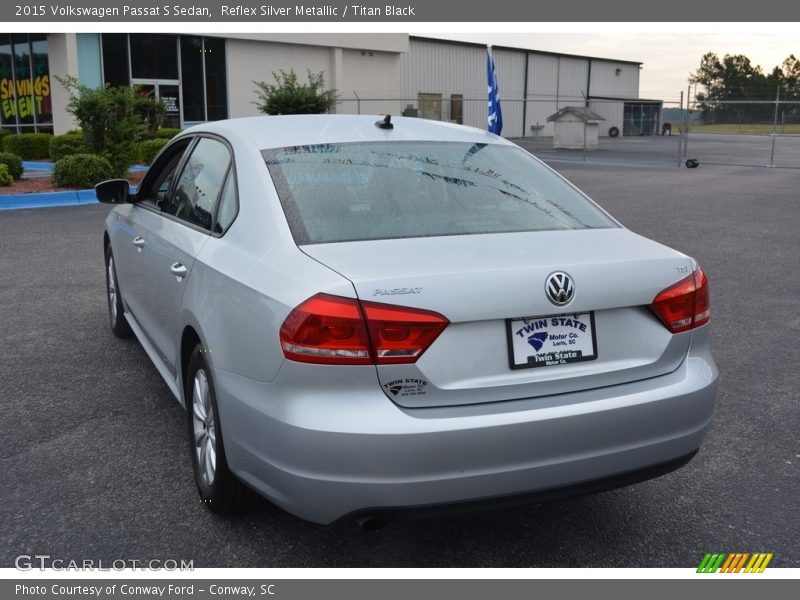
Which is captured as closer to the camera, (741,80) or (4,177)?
(4,177)

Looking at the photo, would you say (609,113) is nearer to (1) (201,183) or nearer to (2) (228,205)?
(1) (201,183)

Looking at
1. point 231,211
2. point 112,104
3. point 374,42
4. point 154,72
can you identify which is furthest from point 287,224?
point 374,42

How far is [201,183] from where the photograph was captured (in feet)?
13.4

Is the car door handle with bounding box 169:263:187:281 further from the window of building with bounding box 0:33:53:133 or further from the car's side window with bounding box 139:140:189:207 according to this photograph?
the window of building with bounding box 0:33:53:133

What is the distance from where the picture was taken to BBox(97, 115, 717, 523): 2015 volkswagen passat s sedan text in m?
2.68

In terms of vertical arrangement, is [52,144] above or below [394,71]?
below

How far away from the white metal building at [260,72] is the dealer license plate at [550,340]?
861 inches

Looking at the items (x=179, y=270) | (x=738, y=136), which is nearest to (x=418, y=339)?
(x=179, y=270)

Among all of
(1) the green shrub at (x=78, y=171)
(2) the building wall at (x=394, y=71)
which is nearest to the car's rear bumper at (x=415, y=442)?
(1) the green shrub at (x=78, y=171)

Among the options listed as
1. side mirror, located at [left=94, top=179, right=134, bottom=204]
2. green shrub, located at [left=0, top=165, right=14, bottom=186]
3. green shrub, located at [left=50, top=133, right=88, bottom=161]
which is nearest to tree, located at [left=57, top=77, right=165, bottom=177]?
green shrub, located at [left=50, top=133, right=88, bottom=161]

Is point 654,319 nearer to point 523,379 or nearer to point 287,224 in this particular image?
point 523,379

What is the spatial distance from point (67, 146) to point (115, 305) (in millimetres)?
15535

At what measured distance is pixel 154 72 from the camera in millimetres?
29281

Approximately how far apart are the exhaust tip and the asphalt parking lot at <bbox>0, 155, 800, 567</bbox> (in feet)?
0.79
